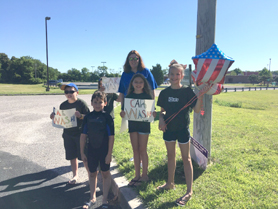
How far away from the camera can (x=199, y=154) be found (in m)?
3.44

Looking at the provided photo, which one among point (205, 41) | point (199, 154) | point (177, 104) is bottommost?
point (199, 154)

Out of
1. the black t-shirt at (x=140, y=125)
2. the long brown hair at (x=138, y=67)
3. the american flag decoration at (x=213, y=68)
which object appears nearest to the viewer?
the american flag decoration at (x=213, y=68)

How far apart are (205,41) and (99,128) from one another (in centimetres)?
239

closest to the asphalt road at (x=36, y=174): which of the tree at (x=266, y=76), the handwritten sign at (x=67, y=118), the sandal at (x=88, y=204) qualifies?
the sandal at (x=88, y=204)

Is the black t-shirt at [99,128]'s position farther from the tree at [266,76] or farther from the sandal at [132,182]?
the tree at [266,76]

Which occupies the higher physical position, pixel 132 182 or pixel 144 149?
pixel 144 149

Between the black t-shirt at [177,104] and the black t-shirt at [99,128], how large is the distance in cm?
84

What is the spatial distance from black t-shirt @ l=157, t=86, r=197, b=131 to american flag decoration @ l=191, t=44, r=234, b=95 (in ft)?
0.74

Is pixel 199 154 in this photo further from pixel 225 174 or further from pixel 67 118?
pixel 67 118

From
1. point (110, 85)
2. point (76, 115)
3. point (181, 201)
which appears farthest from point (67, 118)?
point (181, 201)

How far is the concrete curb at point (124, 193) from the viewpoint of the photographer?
264cm

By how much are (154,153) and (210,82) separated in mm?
2317

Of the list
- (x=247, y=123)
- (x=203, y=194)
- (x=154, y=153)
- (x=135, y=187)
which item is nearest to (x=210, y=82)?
(x=203, y=194)

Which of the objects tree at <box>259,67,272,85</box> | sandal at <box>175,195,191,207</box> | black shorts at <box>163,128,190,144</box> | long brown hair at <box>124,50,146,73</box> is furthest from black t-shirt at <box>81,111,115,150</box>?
tree at <box>259,67,272,85</box>
